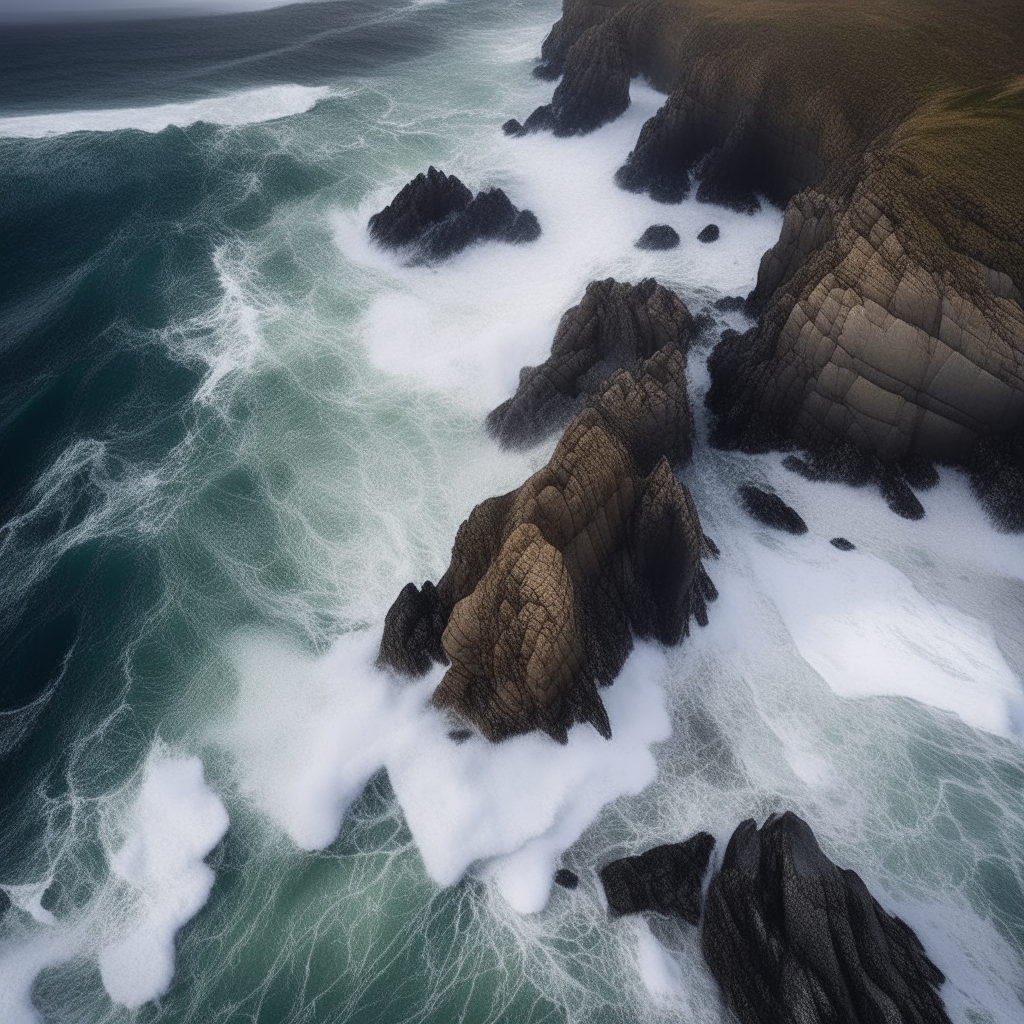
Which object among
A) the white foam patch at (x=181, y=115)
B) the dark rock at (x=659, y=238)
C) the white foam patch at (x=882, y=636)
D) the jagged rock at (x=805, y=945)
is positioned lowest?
the white foam patch at (x=882, y=636)

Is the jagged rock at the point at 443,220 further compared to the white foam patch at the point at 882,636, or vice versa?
the jagged rock at the point at 443,220

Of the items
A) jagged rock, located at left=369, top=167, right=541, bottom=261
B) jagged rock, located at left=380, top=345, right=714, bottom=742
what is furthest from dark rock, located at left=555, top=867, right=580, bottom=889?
jagged rock, located at left=369, top=167, right=541, bottom=261

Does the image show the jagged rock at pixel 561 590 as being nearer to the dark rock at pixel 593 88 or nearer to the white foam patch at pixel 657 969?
the white foam patch at pixel 657 969

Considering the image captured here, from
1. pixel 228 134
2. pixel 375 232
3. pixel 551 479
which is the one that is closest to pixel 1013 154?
pixel 551 479

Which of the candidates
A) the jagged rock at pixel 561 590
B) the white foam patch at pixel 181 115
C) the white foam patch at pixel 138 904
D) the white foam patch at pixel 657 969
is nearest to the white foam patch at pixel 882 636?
the jagged rock at pixel 561 590

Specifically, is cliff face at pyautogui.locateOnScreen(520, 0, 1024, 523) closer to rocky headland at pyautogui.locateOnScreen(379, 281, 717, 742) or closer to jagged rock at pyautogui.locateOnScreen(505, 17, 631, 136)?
jagged rock at pyautogui.locateOnScreen(505, 17, 631, 136)

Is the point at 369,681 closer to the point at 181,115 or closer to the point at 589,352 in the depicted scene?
the point at 589,352
